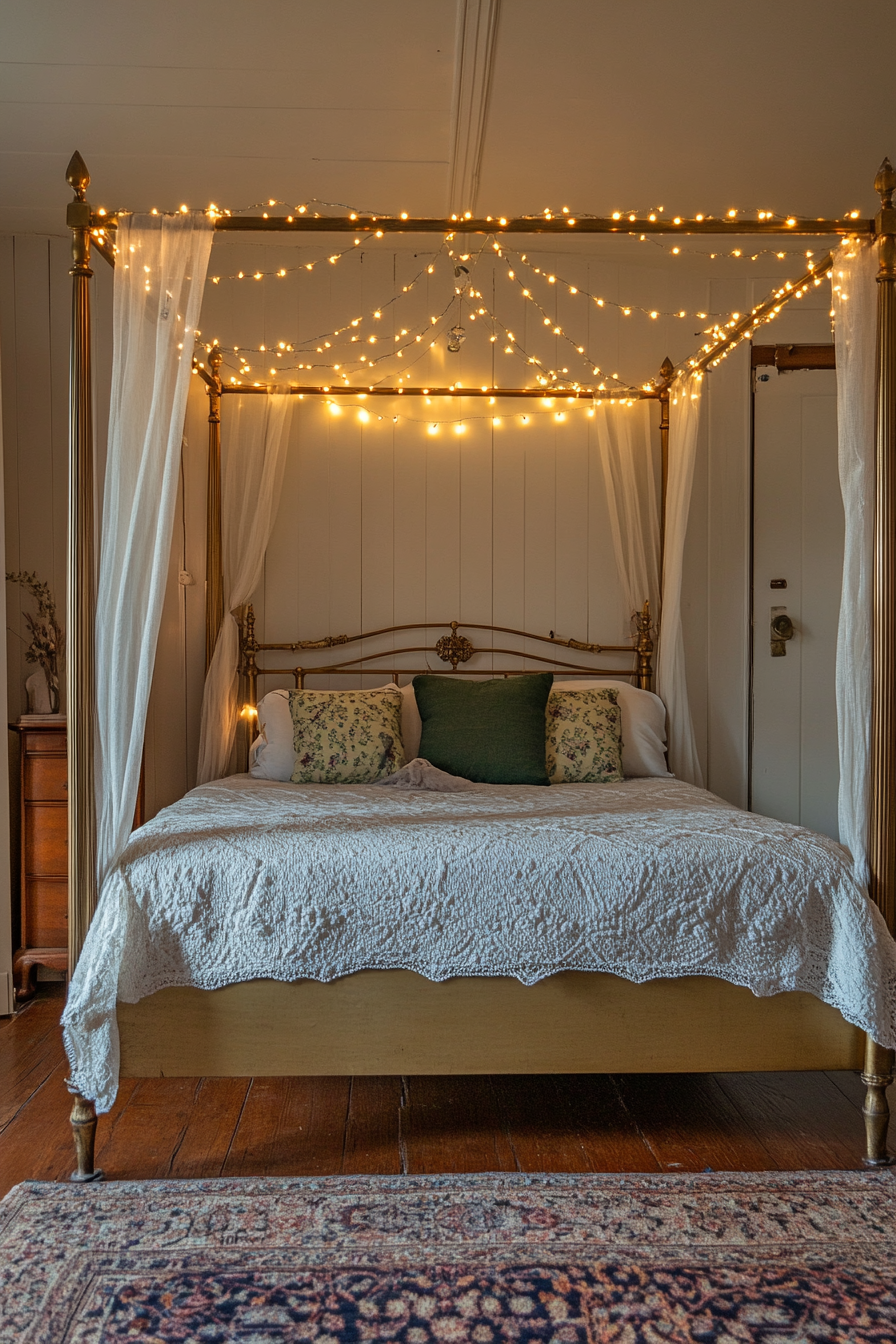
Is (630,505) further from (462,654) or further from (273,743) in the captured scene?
(273,743)

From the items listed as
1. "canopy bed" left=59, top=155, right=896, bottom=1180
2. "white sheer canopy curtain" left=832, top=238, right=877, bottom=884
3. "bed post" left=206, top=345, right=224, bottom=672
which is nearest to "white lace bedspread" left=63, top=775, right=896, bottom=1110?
"canopy bed" left=59, top=155, right=896, bottom=1180

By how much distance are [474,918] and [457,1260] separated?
0.66 metres

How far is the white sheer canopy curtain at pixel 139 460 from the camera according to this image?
2262 millimetres


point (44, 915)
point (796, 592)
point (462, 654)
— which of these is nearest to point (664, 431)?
point (796, 592)

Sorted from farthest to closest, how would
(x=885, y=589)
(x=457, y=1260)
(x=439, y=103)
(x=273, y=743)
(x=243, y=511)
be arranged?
(x=243, y=511), (x=273, y=743), (x=439, y=103), (x=885, y=589), (x=457, y=1260)

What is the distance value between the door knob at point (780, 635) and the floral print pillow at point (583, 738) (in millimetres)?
932

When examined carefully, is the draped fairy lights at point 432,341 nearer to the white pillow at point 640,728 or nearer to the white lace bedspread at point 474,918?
the white pillow at point 640,728

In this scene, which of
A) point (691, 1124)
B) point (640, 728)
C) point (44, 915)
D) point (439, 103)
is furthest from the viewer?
point (640, 728)

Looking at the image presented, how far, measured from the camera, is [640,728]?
12.4 feet

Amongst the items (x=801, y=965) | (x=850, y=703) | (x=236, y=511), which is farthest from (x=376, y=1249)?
(x=236, y=511)

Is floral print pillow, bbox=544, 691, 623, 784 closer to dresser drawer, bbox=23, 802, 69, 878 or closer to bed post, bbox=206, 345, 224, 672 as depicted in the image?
bed post, bbox=206, 345, 224, 672

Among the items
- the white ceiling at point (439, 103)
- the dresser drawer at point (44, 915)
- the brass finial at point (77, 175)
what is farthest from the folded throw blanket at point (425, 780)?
the white ceiling at point (439, 103)

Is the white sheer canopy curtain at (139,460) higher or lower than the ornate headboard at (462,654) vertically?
higher

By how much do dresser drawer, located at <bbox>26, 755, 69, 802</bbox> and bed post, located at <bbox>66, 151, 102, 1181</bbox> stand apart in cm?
123
